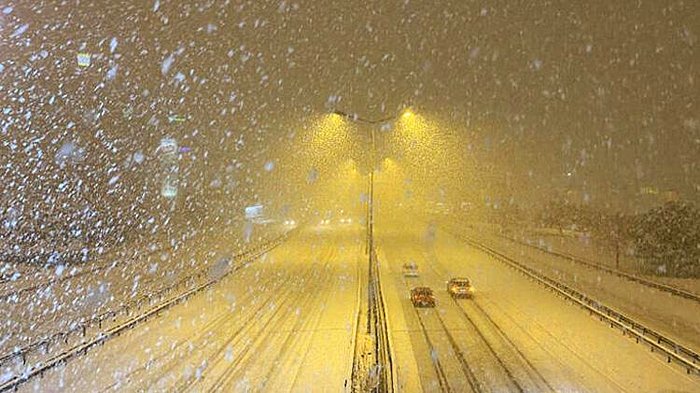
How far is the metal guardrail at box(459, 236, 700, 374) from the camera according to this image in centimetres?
1312

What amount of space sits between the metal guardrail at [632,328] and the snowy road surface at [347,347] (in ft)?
0.94

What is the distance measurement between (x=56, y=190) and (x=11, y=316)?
74.3 feet

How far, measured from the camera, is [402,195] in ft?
327

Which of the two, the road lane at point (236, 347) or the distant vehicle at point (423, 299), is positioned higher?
the distant vehicle at point (423, 299)

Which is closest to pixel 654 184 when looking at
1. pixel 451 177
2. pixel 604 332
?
pixel 451 177

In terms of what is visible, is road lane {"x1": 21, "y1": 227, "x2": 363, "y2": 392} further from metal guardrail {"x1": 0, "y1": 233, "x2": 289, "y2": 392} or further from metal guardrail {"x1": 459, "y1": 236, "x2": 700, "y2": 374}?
metal guardrail {"x1": 459, "y1": 236, "x2": 700, "y2": 374}

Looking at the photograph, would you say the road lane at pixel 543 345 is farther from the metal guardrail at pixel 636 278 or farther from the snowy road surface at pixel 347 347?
the metal guardrail at pixel 636 278

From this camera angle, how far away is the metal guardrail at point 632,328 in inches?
517

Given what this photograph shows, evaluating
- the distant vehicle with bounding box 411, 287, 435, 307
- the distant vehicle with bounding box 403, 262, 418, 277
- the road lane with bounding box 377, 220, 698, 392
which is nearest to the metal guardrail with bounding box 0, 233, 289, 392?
the road lane with bounding box 377, 220, 698, 392

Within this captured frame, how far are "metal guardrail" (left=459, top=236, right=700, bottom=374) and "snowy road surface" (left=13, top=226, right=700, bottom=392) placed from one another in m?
0.29

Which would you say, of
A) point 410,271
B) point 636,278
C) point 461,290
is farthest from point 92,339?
point 636,278

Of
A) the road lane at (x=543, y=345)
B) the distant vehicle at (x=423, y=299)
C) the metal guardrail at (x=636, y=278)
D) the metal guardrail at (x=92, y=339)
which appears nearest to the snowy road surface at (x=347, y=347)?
the road lane at (x=543, y=345)

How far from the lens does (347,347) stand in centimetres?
1495

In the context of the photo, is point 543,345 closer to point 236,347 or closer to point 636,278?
point 236,347
